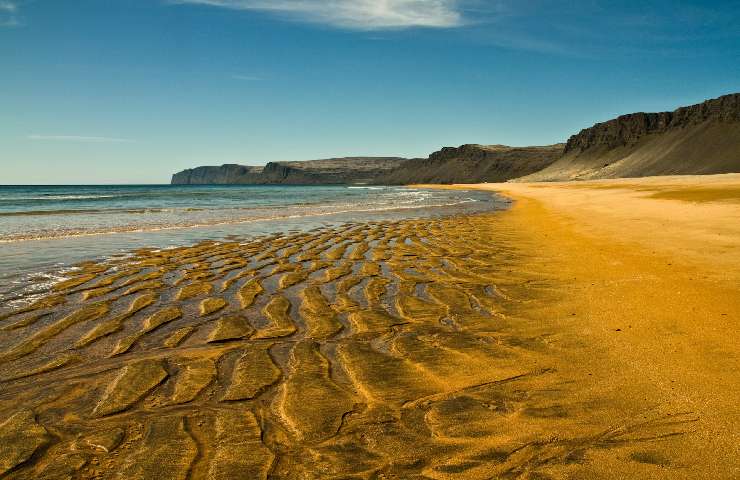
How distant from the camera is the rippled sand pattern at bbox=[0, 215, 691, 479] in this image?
2.69 metres

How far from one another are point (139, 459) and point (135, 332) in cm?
282

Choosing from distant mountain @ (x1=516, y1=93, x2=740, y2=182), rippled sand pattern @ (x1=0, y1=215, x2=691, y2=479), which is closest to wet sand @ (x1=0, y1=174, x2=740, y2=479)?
rippled sand pattern @ (x1=0, y1=215, x2=691, y2=479)

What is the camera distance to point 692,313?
5066mm

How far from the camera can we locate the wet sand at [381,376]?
8.77 feet

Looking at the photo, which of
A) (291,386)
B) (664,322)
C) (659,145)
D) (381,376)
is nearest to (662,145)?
(659,145)

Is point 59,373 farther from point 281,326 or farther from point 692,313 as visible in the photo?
point 692,313

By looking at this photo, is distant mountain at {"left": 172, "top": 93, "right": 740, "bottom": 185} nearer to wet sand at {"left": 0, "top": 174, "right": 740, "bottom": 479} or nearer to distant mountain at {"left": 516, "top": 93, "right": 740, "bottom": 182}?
distant mountain at {"left": 516, "top": 93, "right": 740, "bottom": 182}

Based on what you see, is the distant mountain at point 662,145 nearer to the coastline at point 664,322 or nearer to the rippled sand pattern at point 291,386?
the coastline at point 664,322

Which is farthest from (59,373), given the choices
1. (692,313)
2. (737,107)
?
(737,107)

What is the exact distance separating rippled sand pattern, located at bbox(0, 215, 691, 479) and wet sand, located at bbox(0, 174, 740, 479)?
0.02 metres

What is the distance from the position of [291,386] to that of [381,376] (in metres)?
0.74

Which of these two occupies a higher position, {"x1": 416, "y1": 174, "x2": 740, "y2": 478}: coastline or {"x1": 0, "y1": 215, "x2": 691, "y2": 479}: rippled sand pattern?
{"x1": 416, "y1": 174, "x2": 740, "y2": 478}: coastline

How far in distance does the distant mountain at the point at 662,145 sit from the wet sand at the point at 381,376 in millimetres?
102961

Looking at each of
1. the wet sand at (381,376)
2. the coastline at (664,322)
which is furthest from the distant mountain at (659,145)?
the wet sand at (381,376)
